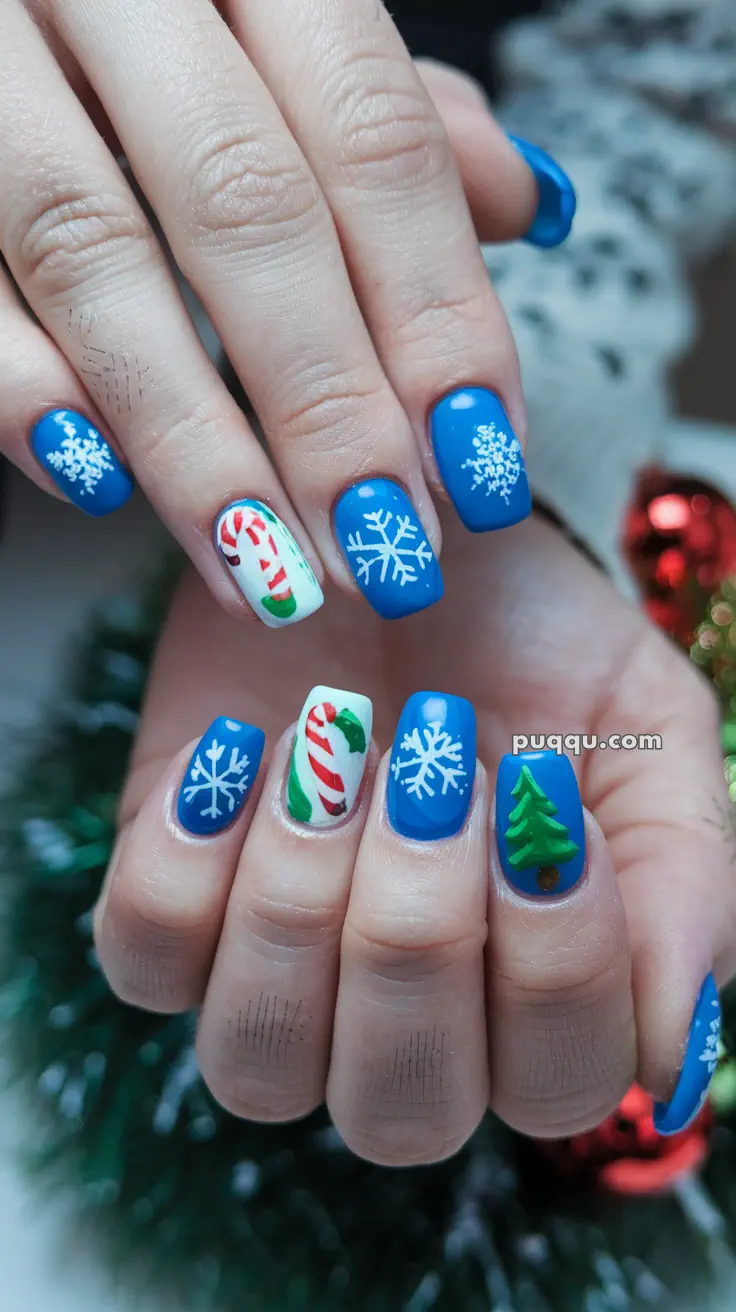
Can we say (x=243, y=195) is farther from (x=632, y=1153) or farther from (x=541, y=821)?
(x=632, y=1153)

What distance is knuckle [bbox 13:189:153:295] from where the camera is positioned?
0.55 metres

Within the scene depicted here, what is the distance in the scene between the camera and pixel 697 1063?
1.88 ft

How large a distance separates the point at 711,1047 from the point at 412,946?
0.66ft

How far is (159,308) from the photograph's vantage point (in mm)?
Result: 548

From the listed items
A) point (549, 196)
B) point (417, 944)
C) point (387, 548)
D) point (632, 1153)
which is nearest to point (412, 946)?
point (417, 944)

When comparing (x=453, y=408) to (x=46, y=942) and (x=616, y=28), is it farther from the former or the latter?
(x=616, y=28)

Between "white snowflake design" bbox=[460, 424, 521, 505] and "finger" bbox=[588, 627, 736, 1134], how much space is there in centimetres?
21

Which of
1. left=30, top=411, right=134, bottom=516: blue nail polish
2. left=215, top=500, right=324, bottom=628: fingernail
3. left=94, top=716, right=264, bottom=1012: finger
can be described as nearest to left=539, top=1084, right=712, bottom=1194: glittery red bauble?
left=94, top=716, right=264, bottom=1012: finger

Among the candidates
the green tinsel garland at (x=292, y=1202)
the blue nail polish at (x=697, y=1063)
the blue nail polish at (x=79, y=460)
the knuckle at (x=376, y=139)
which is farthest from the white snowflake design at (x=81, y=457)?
the blue nail polish at (x=697, y=1063)

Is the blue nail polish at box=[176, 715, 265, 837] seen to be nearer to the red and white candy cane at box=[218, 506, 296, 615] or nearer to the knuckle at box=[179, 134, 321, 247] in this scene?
the red and white candy cane at box=[218, 506, 296, 615]

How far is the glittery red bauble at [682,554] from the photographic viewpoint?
0.87 m

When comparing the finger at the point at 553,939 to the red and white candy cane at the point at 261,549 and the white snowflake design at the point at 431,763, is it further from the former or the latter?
the red and white candy cane at the point at 261,549

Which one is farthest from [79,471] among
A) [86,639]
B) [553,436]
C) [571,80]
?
[571,80]

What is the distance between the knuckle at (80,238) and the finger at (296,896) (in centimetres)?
27
